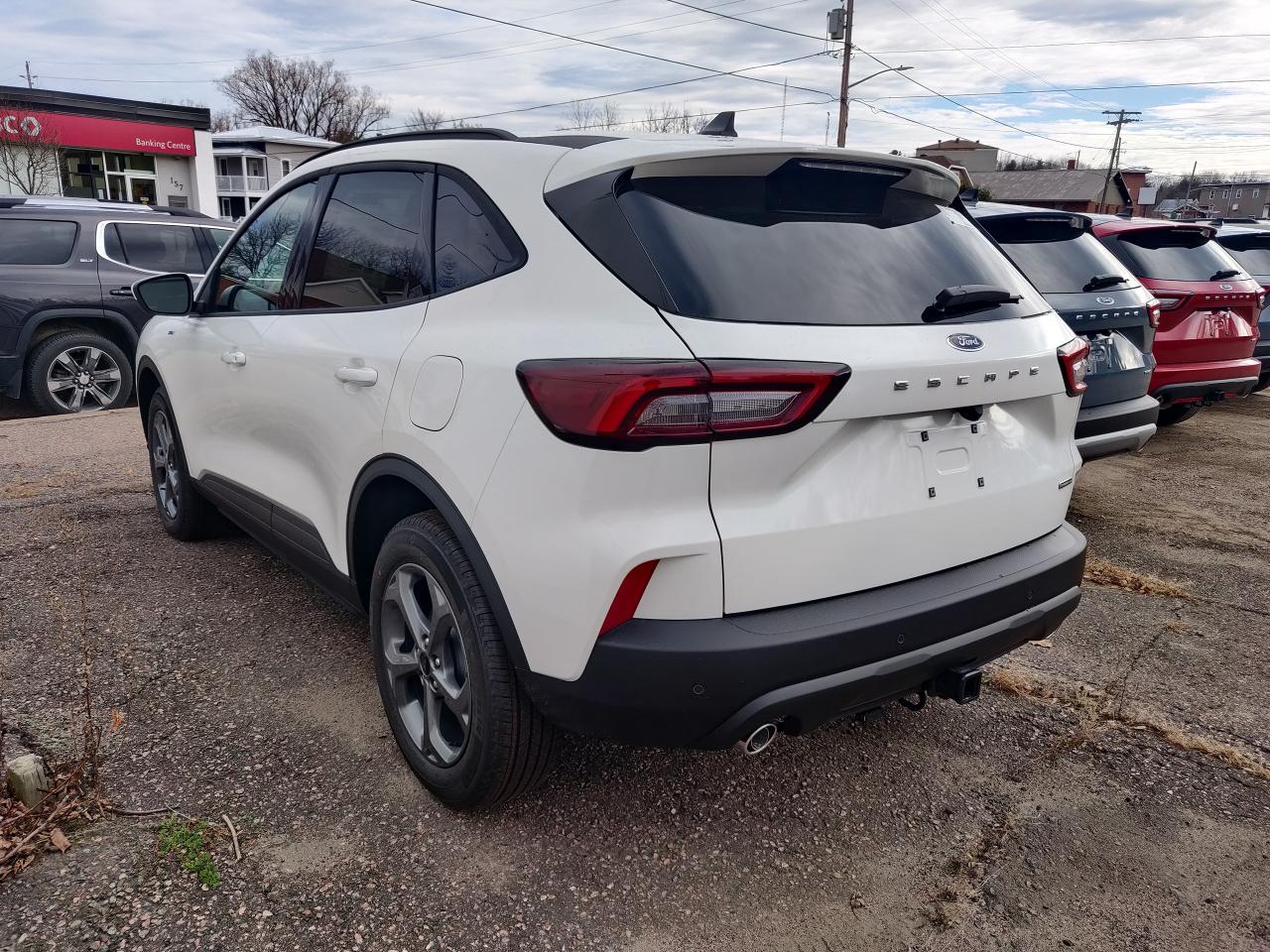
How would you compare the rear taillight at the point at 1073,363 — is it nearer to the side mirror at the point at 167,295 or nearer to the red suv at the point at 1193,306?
the side mirror at the point at 167,295

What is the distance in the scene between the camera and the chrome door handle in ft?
8.63

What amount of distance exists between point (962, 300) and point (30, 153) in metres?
35.9

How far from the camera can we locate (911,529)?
2.20 m

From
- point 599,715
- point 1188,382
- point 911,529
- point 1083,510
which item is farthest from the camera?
point 1188,382

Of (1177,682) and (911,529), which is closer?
(911,529)

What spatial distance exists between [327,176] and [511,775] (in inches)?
84.5

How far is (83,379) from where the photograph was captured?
8.27 m

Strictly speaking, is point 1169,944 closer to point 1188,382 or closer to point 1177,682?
point 1177,682

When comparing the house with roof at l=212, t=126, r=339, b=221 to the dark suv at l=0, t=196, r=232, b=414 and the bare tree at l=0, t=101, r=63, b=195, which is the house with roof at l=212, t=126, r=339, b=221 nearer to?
the bare tree at l=0, t=101, r=63, b=195

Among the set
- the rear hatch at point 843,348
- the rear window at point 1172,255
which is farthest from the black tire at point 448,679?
the rear window at point 1172,255

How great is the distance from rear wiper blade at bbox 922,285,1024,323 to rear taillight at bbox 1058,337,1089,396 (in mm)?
254

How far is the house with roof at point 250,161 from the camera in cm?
4966

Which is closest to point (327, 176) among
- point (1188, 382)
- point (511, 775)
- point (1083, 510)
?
point (511, 775)

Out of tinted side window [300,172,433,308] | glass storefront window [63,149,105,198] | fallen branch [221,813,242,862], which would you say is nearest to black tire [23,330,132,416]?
tinted side window [300,172,433,308]
